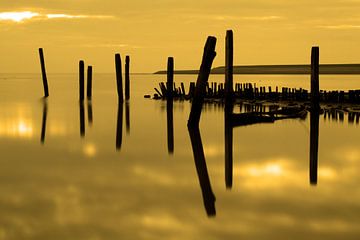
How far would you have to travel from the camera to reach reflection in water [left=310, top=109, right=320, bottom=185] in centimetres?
1238

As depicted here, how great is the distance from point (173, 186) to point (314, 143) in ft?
23.1

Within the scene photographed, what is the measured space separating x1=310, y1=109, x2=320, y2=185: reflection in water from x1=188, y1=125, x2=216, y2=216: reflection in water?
2042 millimetres

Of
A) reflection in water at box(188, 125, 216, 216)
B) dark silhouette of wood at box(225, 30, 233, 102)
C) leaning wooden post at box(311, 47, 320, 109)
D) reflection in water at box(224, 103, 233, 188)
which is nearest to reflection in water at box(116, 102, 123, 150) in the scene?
reflection in water at box(188, 125, 216, 216)

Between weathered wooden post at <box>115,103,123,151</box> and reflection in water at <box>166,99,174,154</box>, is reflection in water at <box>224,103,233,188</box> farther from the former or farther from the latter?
weathered wooden post at <box>115,103,123,151</box>

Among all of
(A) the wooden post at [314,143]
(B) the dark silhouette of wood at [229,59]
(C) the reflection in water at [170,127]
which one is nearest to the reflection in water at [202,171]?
Answer: (C) the reflection in water at [170,127]

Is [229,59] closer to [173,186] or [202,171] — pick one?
[202,171]

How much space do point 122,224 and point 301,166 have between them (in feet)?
19.8

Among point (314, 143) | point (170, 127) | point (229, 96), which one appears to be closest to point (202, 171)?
point (314, 143)

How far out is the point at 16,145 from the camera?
17109mm

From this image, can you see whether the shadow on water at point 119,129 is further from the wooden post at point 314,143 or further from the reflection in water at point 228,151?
the wooden post at point 314,143

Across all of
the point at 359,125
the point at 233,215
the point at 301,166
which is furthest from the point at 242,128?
the point at 233,215

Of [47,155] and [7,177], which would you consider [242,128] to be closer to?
[47,155]

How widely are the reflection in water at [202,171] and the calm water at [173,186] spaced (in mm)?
111

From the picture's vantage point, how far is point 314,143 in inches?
672
